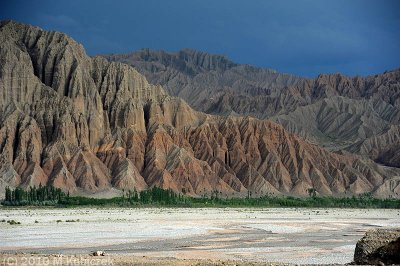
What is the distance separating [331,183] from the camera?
174375 mm

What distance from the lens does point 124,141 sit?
162250 mm

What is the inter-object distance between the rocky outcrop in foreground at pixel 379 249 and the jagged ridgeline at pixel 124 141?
120 metres

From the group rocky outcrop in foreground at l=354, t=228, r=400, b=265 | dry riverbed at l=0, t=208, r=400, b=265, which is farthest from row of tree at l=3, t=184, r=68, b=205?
rocky outcrop in foreground at l=354, t=228, r=400, b=265

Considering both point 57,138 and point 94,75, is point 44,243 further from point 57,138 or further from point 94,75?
point 94,75

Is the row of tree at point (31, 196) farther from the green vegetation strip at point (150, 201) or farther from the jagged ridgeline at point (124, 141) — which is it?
the jagged ridgeline at point (124, 141)

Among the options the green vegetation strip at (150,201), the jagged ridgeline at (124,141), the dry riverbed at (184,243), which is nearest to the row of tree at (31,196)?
the green vegetation strip at (150,201)

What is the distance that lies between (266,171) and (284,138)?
14.5 meters

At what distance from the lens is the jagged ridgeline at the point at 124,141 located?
149 metres

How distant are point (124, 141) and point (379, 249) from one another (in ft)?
464

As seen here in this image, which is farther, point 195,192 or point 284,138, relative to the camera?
point 284,138

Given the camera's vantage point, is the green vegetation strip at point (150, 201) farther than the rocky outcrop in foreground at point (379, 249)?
Yes

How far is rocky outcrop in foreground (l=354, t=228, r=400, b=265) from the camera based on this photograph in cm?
2197

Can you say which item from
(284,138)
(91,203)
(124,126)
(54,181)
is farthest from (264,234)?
(284,138)

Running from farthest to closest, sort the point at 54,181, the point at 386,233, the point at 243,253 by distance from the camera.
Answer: the point at 54,181 < the point at 243,253 < the point at 386,233
